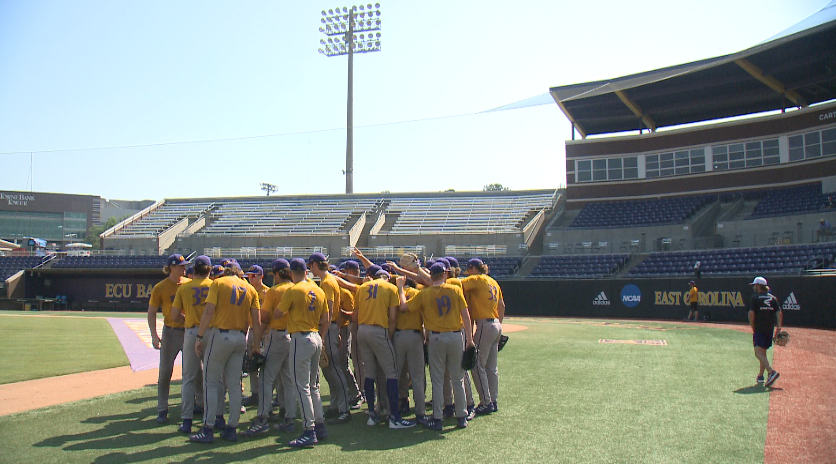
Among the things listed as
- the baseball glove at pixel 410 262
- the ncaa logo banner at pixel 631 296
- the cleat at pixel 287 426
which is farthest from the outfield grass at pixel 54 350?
the ncaa logo banner at pixel 631 296

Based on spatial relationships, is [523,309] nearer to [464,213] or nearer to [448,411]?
[464,213]

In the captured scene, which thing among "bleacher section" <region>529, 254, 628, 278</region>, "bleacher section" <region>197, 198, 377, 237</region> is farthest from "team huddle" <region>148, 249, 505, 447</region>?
"bleacher section" <region>197, 198, 377, 237</region>

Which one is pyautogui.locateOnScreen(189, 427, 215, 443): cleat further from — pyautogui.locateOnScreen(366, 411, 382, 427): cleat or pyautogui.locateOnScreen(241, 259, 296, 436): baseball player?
pyautogui.locateOnScreen(366, 411, 382, 427): cleat

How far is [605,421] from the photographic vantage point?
7.02m

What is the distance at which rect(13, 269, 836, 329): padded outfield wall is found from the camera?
21391 mm

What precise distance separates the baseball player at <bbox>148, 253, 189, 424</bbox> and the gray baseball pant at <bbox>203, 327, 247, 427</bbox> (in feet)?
3.38

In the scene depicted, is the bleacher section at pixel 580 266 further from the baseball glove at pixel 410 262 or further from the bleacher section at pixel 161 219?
the bleacher section at pixel 161 219

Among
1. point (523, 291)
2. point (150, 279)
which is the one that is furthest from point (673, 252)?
point (150, 279)

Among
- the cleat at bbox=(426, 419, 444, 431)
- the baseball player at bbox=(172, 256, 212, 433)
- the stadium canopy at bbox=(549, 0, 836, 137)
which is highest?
the stadium canopy at bbox=(549, 0, 836, 137)

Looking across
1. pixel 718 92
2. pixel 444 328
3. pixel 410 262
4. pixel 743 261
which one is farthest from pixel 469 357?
pixel 718 92

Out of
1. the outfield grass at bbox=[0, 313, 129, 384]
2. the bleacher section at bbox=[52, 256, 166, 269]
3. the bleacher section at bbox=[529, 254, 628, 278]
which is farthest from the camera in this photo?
the bleacher section at bbox=[52, 256, 166, 269]

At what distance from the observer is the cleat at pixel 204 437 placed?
6395 millimetres

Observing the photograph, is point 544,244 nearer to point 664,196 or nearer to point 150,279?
point 664,196

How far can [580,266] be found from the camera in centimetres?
3045
